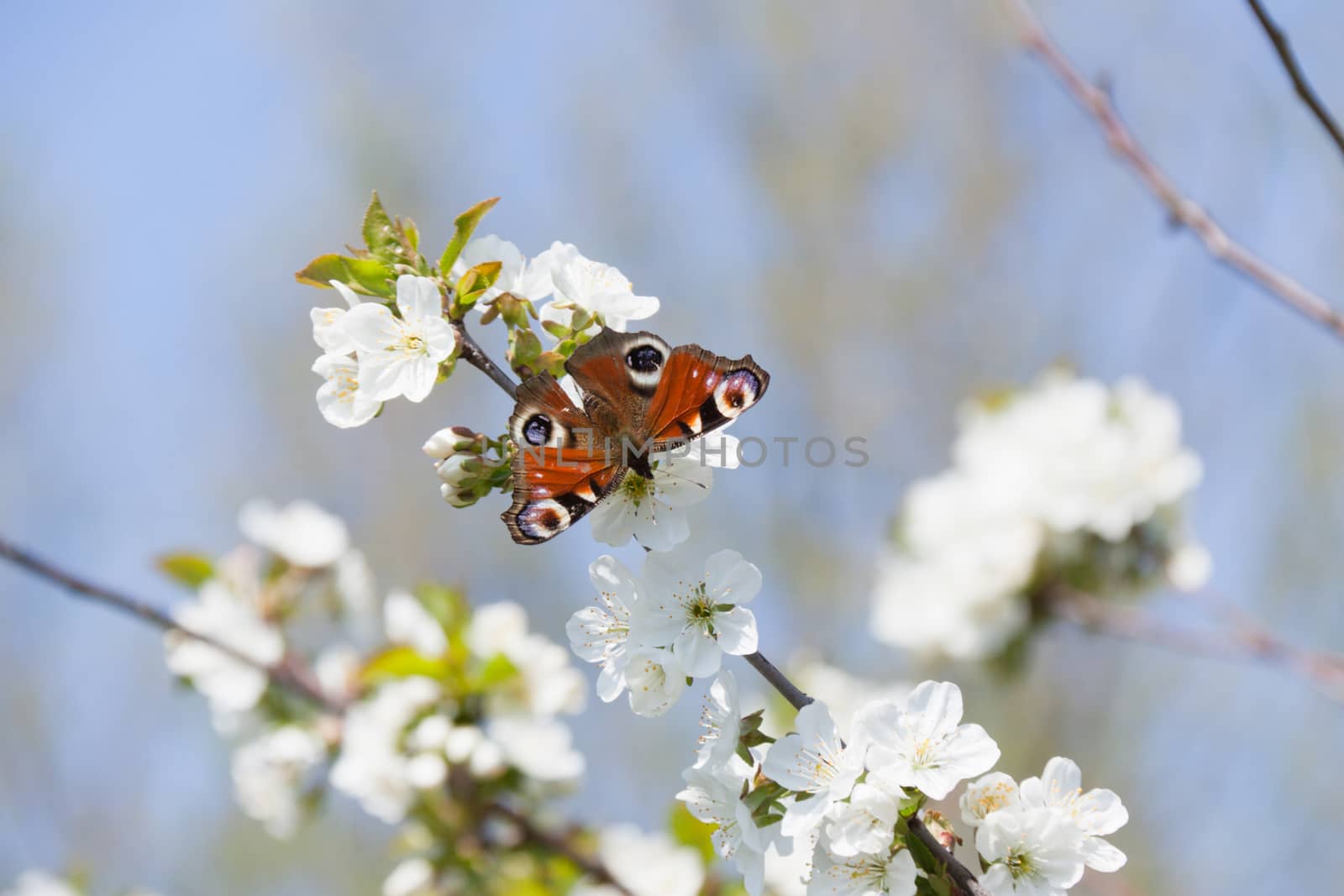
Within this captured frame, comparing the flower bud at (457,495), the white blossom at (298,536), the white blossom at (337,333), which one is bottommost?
the flower bud at (457,495)

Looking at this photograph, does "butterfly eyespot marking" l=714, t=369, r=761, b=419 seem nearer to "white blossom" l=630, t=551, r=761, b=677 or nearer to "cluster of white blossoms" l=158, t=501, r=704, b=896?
"white blossom" l=630, t=551, r=761, b=677

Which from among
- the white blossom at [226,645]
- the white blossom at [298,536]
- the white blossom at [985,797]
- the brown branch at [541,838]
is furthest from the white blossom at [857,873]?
the white blossom at [298,536]

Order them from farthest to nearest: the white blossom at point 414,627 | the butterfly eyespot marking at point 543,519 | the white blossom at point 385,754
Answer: the white blossom at point 414,627, the white blossom at point 385,754, the butterfly eyespot marking at point 543,519

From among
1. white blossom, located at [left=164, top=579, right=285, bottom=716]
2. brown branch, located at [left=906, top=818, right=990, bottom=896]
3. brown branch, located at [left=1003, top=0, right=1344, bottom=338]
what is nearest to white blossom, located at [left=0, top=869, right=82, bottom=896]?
white blossom, located at [left=164, top=579, right=285, bottom=716]

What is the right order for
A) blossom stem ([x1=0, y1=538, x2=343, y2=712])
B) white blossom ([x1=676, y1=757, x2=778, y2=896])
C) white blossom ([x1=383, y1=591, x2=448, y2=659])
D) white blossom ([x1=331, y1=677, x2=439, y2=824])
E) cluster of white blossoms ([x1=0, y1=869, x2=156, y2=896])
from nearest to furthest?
white blossom ([x1=676, y1=757, x2=778, y2=896]) → blossom stem ([x1=0, y1=538, x2=343, y2=712]) → white blossom ([x1=331, y1=677, x2=439, y2=824]) → white blossom ([x1=383, y1=591, x2=448, y2=659]) → cluster of white blossoms ([x1=0, y1=869, x2=156, y2=896])

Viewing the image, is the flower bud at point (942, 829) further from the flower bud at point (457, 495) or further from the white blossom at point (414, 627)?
the white blossom at point (414, 627)

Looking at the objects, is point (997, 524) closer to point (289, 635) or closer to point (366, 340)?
point (289, 635)

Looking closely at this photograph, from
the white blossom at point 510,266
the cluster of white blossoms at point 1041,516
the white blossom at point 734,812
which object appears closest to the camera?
the white blossom at point 734,812
